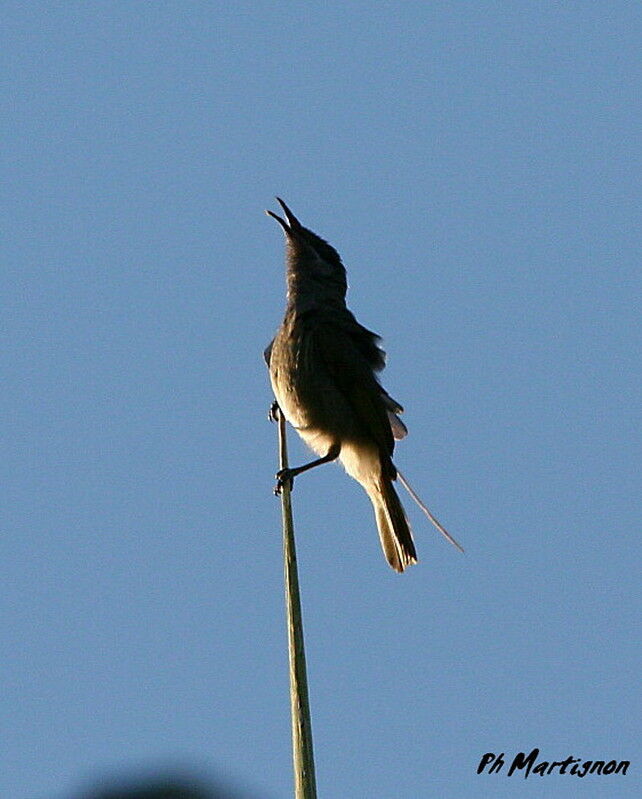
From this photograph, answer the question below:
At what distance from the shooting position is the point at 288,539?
3.13 m

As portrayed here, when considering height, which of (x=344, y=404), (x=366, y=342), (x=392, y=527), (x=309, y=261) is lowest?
(x=392, y=527)

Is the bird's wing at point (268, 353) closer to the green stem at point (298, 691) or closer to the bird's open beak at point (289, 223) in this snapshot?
the bird's open beak at point (289, 223)

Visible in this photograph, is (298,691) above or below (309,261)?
below

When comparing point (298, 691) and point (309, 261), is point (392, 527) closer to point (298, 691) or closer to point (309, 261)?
point (309, 261)

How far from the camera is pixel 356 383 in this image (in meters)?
7.47

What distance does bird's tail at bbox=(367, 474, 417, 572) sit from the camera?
7027mm

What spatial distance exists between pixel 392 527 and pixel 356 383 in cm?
95

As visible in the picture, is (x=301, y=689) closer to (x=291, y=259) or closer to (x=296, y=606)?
(x=296, y=606)

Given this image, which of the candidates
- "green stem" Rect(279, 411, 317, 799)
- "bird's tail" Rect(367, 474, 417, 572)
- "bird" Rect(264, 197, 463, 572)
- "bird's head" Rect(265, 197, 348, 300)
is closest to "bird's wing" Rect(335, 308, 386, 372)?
"bird" Rect(264, 197, 463, 572)

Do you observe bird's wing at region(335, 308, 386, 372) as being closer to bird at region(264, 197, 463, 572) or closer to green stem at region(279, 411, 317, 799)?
bird at region(264, 197, 463, 572)

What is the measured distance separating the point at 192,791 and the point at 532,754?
7.62 ft

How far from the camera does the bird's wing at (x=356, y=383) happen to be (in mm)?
7312

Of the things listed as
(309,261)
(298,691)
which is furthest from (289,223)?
(298,691)

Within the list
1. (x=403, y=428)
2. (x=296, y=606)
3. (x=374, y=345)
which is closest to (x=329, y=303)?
(x=374, y=345)
